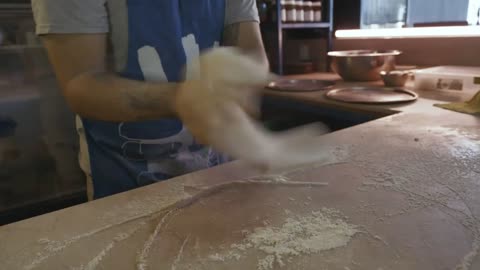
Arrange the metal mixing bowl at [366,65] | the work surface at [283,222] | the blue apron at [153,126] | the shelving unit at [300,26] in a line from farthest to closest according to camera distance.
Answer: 1. the shelving unit at [300,26]
2. the metal mixing bowl at [366,65]
3. the blue apron at [153,126]
4. the work surface at [283,222]

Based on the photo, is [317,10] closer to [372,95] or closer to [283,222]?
[372,95]

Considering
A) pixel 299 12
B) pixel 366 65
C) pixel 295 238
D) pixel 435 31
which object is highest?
pixel 299 12

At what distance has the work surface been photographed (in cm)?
48

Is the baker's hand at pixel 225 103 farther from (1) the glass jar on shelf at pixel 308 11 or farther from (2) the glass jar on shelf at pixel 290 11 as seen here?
(1) the glass jar on shelf at pixel 308 11

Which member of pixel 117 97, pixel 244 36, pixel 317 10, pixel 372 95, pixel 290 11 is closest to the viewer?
pixel 117 97

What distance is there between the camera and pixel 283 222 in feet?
1.87

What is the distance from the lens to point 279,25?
2.06m

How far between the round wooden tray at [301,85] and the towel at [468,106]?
572 millimetres

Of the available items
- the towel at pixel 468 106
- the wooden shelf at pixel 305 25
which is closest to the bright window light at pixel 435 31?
the wooden shelf at pixel 305 25

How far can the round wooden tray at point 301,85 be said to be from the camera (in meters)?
1.73

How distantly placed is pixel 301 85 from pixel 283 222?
1.34m

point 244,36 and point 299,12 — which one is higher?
point 299,12

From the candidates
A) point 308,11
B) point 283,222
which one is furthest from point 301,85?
point 283,222

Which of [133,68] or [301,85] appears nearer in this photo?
[133,68]
